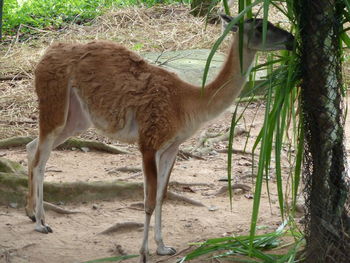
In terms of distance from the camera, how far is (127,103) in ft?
19.6

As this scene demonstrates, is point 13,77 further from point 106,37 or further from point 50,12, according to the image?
point 50,12

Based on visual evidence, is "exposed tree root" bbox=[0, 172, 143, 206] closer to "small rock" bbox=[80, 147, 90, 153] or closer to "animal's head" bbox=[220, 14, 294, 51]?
"small rock" bbox=[80, 147, 90, 153]

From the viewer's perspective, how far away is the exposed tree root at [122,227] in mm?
6094

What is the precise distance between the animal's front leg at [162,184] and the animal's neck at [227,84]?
447mm

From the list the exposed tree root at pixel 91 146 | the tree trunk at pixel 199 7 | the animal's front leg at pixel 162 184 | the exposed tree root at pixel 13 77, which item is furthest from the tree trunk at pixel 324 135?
the tree trunk at pixel 199 7

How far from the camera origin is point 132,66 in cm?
616

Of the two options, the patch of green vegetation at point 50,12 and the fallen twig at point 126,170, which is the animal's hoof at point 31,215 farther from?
the patch of green vegetation at point 50,12

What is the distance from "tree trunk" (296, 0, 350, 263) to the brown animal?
111cm

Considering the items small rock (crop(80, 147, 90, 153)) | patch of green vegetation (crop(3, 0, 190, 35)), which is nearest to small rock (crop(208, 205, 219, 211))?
small rock (crop(80, 147, 90, 153))

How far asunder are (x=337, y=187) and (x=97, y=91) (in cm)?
252

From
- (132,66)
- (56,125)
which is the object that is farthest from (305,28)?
(56,125)

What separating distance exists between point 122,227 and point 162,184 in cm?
64

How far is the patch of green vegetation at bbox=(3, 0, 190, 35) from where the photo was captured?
14.1 metres

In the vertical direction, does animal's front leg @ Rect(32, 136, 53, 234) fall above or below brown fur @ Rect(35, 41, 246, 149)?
below
